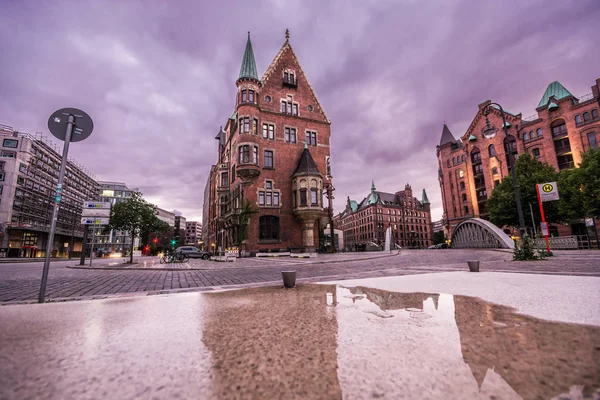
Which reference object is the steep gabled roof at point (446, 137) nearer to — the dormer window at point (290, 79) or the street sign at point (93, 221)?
the dormer window at point (290, 79)

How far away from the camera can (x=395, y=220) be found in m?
96.2

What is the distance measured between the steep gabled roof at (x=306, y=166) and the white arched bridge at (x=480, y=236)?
54.5 ft

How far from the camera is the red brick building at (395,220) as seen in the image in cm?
9388

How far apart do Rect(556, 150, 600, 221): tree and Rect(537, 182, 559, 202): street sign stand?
51.4 ft

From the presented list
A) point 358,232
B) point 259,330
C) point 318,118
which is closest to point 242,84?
point 318,118

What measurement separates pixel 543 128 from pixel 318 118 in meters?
38.0

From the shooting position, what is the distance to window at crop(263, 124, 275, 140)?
101 feet

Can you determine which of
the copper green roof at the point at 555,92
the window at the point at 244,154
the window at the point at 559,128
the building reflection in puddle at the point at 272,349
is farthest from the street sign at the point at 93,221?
the copper green roof at the point at 555,92

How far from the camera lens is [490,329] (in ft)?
8.47

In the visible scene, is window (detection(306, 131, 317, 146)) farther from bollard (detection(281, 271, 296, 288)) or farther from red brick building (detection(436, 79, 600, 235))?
red brick building (detection(436, 79, 600, 235))

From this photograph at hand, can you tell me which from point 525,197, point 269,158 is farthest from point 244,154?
point 525,197

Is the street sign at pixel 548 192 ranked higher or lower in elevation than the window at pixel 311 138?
lower

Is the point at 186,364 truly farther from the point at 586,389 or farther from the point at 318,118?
the point at 318,118

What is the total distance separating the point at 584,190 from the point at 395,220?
71.6 m
